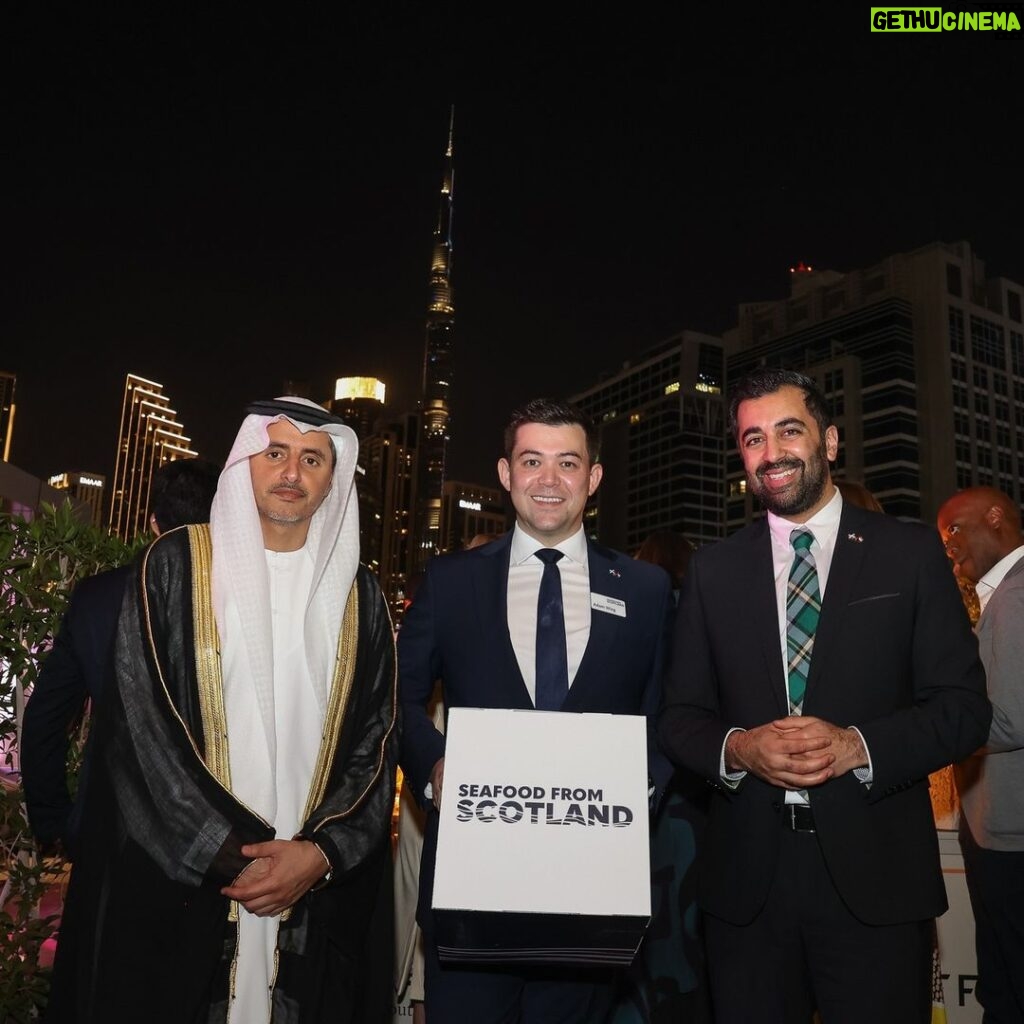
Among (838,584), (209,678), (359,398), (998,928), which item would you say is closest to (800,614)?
(838,584)


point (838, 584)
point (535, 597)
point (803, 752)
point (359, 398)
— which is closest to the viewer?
point (803, 752)

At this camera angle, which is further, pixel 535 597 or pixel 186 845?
pixel 535 597

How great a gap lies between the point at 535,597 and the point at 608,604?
0.72ft

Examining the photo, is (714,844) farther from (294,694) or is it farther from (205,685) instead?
(205,685)

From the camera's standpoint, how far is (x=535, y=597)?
2779mm

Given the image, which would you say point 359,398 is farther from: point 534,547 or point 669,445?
point 534,547

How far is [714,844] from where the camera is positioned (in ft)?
7.95

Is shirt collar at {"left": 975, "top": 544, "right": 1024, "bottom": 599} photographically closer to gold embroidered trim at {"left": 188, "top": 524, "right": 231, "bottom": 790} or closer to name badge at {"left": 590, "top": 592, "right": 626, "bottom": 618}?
name badge at {"left": 590, "top": 592, "right": 626, "bottom": 618}

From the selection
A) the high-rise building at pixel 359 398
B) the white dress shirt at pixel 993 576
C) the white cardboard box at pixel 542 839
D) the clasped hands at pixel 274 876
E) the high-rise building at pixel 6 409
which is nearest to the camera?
the white cardboard box at pixel 542 839

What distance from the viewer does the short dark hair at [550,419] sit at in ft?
9.30

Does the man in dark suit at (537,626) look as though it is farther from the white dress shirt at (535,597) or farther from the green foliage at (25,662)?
the green foliage at (25,662)

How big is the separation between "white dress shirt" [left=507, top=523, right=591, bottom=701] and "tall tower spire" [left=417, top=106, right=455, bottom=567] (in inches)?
5410

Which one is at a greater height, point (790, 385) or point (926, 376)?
point (926, 376)

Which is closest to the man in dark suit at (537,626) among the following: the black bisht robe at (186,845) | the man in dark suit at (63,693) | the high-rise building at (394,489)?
the black bisht robe at (186,845)
